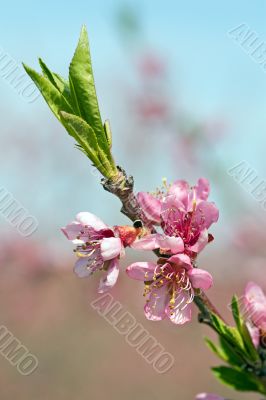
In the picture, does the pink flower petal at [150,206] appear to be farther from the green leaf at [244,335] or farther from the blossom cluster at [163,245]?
the green leaf at [244,335]

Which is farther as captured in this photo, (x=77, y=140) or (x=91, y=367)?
(x=91, y=367)

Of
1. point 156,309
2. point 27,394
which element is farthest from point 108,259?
point 27,394

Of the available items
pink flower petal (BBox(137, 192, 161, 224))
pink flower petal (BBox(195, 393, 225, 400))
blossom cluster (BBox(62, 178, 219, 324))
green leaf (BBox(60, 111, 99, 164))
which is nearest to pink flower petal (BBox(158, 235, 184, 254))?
blossom cluster (BBox(62, 178, 219, 324))

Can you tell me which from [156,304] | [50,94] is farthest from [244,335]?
[50,94]

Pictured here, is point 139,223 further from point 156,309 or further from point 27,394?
point 27,394

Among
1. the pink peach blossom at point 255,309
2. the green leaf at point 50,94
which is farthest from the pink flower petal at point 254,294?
the green leaf at point 50,94

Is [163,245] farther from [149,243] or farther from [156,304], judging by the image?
[156,304]
